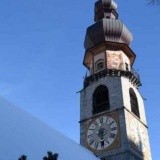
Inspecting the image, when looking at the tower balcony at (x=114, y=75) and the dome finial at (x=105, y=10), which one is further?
the dome finial at (x=105, y=10)

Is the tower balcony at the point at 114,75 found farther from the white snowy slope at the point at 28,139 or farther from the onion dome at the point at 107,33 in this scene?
the white snowy slope at the point at 28,139

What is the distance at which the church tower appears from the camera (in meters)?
18.0

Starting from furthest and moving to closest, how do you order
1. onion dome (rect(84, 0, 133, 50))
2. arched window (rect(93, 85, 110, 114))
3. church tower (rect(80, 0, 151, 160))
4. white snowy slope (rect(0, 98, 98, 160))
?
onion dome (rect(84, 0, 133, 50)) → arched window (rect(93, 85, 110, 114)) → church tower (rect(80, 0, 151, 160)) → white snowy slope (rect(0, 98, 98, 160))

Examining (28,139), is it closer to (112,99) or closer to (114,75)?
(112,99)

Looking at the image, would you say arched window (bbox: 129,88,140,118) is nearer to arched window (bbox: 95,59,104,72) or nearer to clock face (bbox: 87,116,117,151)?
clock face (bbox: 87,116,117,151)

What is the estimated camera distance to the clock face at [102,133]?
18.2m

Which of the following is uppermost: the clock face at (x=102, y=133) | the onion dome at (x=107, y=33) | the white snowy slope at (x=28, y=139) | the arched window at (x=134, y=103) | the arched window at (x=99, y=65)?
the onion dome at (x=107, y=33)

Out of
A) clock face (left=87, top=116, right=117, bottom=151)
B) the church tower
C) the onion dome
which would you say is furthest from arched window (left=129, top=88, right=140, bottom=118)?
the onion dome

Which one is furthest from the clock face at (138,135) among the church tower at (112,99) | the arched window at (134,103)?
the arched window at (134,103)

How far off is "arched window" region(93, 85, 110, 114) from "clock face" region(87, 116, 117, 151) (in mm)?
711

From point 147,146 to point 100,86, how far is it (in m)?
4.03

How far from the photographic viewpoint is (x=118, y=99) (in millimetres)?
19266

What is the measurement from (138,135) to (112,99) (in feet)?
7.35

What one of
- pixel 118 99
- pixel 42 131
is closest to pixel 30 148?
pixel 42 131
